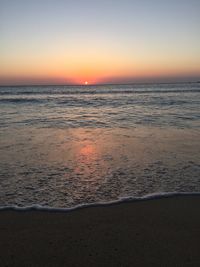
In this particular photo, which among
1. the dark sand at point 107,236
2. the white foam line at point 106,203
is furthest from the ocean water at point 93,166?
the dark sand at point 107,236

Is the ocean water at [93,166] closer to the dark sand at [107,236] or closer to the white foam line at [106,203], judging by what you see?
the white foam line at [106,203]

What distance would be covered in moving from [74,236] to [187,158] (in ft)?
11.6

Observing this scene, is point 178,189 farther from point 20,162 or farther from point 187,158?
point 20,162

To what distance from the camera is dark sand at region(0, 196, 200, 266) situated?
2.75 meters

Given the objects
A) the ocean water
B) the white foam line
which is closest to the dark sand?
the white foam line

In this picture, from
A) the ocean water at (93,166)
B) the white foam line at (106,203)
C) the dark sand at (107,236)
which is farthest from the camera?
the ocean water at (93,166)

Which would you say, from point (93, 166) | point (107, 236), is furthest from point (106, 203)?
point (93, 166)

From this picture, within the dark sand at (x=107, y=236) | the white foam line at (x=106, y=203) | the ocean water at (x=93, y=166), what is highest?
the ocean water at (x=93, y=166)

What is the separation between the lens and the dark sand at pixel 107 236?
2.75 m

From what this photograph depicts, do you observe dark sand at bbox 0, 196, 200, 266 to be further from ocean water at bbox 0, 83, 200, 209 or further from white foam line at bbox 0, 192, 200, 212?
ocean water at bbox 0, 83, 200, 209

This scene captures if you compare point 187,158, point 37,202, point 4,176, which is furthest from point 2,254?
point 187,158

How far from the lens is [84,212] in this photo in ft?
12.0

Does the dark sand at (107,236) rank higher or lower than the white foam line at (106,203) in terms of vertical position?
lower

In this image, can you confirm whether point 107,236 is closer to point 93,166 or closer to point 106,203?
point 106,203
